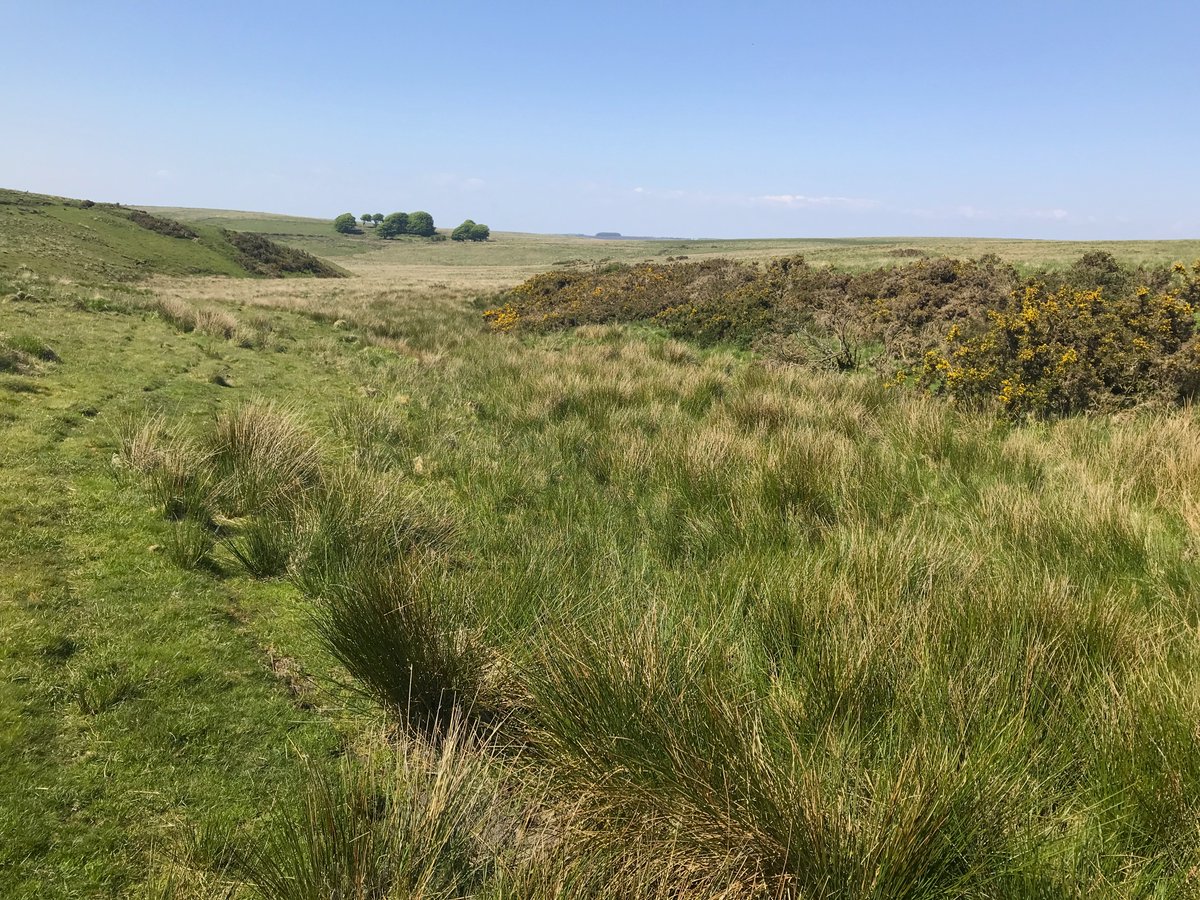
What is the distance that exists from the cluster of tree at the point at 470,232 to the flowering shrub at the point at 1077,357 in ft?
391

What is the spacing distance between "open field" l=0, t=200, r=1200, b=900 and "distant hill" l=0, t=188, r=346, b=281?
29.0 meters

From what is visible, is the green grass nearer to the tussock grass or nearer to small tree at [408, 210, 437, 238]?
the tussock grass

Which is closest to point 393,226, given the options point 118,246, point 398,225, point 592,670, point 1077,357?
point 398,225

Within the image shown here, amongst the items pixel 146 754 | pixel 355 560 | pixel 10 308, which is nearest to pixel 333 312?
pixel 10 308

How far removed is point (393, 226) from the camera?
380ft

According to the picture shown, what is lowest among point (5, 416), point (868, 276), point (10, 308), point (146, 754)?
point (146, 754)

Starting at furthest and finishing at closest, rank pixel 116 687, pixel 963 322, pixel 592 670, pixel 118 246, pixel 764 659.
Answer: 1. pixel 118 246
2. pixel 963 322
3. pixel 764 659
4. pixel 116 687
5. pixel 592 670

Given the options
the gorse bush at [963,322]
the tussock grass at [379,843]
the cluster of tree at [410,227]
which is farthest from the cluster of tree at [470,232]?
the tussock grass at [379,843]

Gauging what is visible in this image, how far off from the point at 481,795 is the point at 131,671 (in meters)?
1.48

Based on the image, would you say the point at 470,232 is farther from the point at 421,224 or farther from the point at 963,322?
Result: the point at 963,322

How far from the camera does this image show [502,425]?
22.8ft

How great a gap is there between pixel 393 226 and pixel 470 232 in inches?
576

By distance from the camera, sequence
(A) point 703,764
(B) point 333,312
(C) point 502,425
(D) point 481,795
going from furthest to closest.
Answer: (B) point 333,312, (C) point 502,425, (D) point 481,795, (A) point 703,764

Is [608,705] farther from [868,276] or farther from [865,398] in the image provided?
[868,276]
